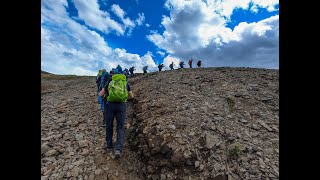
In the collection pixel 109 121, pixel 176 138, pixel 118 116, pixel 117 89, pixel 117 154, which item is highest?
pixel 117 89

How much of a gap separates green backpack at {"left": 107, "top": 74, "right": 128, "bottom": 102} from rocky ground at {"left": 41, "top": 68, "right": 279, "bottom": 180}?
2.12 meters

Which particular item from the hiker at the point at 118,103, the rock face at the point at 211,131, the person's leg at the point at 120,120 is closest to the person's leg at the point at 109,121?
the hiker at the point at 118,103

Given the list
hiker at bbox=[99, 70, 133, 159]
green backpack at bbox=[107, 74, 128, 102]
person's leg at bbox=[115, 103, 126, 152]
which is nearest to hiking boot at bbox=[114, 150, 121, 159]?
hiker at bbox=[99, 70, 133, 159]

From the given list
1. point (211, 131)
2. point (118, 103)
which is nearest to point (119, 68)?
point (118, 103)

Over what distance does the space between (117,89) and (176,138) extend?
301cm

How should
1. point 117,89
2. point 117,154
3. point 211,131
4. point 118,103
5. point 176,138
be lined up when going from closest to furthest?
point 117,154
point 117,89
point 118,103
point 176,138
point 211,131

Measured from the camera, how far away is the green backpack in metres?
8.06

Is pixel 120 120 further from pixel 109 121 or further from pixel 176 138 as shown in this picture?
pixel 176 138

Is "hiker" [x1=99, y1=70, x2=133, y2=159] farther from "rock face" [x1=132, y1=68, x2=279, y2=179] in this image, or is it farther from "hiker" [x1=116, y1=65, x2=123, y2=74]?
"rock face" [x1=132, y1=68, x2=279, y2=179]

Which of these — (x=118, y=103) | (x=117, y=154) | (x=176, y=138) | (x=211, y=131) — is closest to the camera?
(x=117, y=154)

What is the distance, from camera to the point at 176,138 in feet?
27.5

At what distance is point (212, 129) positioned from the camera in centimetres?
902
